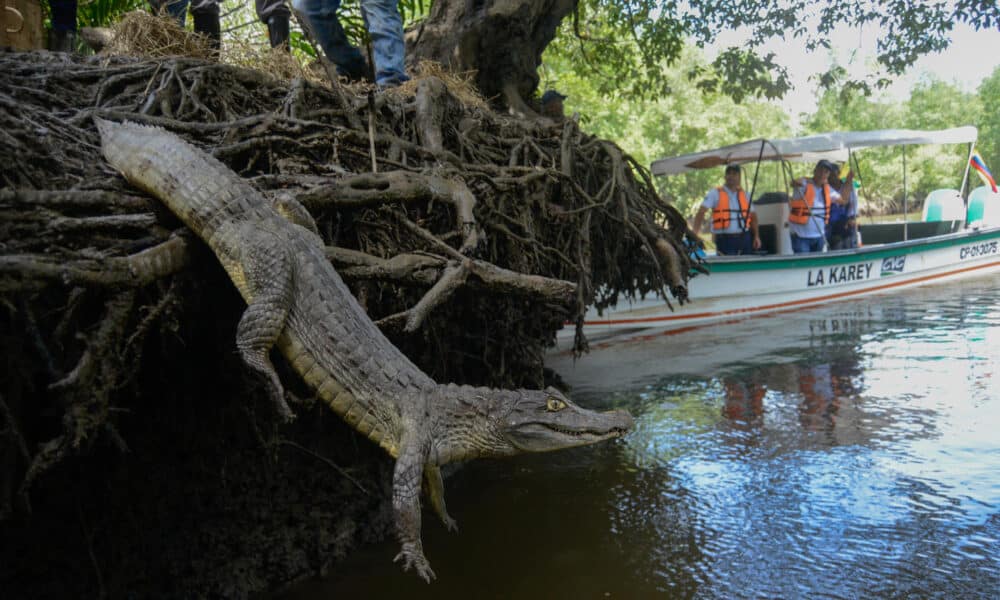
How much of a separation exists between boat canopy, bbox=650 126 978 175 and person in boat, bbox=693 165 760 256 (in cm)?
39

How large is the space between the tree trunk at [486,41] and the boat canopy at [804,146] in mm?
4523

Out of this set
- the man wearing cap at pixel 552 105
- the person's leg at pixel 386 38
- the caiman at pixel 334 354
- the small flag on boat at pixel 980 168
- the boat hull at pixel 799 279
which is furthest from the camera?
the small flag on boat at pixel 980 168

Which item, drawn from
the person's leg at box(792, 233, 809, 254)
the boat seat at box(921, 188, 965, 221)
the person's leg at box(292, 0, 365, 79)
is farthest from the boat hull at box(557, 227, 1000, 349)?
the person's leg at box(292, 0, 365, 79)

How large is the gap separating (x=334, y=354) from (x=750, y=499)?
2.95 m

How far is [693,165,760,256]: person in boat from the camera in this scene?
38.6ft

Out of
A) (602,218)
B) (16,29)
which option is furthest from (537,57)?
(16,29)

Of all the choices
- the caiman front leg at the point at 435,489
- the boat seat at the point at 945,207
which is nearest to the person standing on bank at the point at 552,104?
the caiman front leg at the point at 435,489

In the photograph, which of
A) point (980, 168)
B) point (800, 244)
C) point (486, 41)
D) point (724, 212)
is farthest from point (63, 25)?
point (980, 168)

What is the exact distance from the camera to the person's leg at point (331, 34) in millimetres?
5695

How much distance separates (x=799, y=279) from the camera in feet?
38.6

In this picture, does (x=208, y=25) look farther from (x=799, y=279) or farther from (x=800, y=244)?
(x=800, y=244)

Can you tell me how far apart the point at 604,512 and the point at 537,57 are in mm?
6455

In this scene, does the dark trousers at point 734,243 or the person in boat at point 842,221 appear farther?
the person in boat at point 842,221

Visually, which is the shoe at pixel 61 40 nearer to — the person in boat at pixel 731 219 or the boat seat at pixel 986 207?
the person in boat at pixel 731 219
